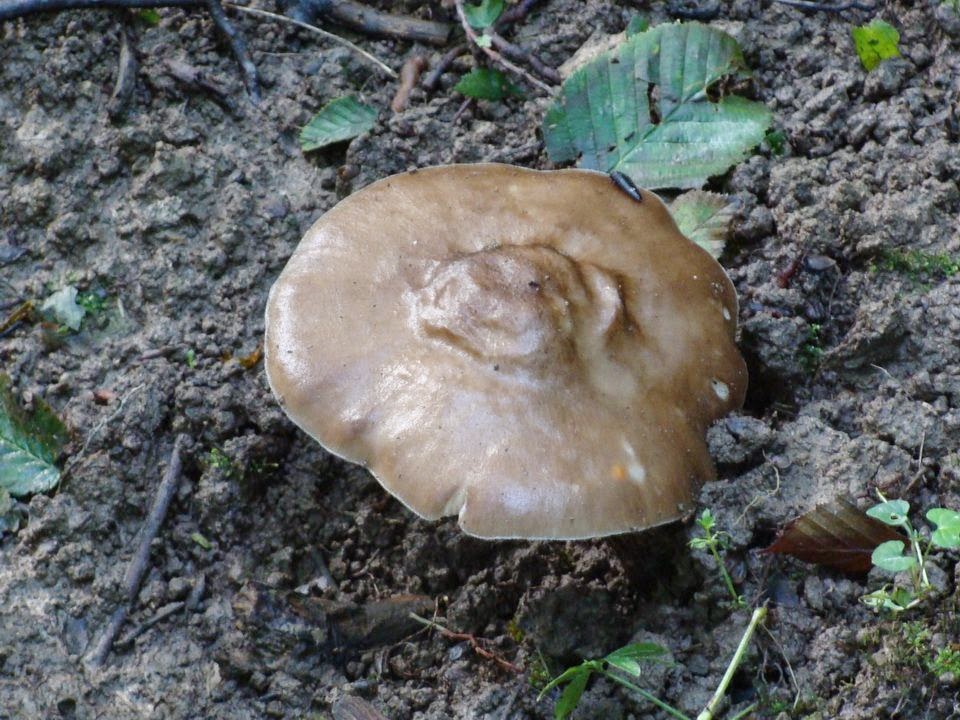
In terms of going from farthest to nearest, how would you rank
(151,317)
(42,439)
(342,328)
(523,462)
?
(151,317) → (42,439) → (342,328) → (523,462)

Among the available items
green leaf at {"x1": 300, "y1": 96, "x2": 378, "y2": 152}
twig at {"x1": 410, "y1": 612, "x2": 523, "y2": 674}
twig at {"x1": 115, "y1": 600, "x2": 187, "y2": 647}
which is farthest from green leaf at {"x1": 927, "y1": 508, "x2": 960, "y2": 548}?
green leaf at {"x1": 300, "y1": 96, "x2": 378, "y2": 152}

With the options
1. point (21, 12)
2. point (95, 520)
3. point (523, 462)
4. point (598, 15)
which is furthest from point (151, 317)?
point (598, 15)

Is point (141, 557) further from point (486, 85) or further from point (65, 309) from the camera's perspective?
point (486, 85)

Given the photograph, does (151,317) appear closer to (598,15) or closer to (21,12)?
(21,12)

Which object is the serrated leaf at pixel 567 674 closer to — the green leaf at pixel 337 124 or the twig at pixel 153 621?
the twig at pixel 153 621

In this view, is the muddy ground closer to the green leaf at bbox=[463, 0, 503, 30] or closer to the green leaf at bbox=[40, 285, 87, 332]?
the green leaf at bbox=[40, 285, 87, 332]

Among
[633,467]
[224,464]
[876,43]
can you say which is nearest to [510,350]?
[633,467]

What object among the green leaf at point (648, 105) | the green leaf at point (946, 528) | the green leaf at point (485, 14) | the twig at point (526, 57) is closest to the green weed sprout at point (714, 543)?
the green leaf at point (946, 528)
